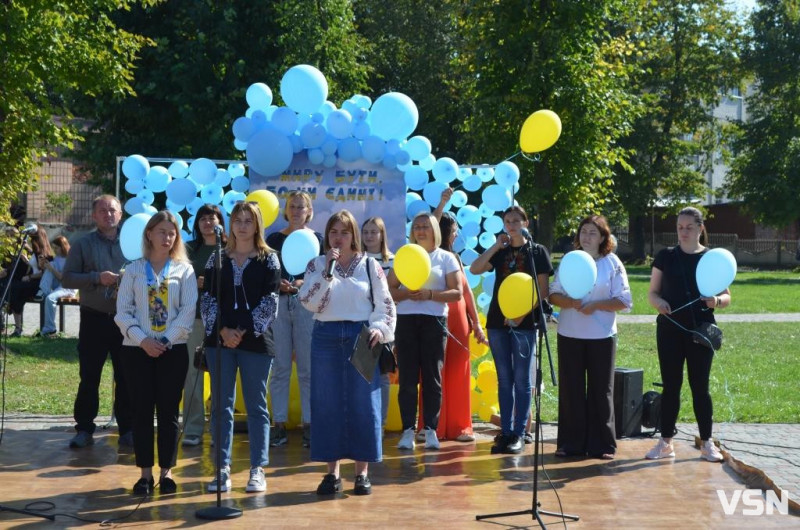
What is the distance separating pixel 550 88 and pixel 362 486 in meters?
11.7

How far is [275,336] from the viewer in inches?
330

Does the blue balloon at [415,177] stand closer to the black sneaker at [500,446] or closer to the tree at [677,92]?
the black sneaker at [500,446]

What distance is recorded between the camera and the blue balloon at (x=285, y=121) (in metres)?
9.16

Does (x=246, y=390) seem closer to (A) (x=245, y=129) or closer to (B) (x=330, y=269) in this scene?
(B) (x=330, y=269)

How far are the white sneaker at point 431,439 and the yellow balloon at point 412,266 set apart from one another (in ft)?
4.60

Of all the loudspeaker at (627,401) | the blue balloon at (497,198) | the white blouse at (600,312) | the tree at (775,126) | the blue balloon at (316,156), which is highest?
the tree at (775,126)

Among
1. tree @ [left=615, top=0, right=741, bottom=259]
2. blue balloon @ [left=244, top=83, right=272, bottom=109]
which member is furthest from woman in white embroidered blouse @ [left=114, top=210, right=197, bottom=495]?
tree @ [left=615, top=0, right=741, bottom=259]

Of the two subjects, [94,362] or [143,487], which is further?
[94,362]

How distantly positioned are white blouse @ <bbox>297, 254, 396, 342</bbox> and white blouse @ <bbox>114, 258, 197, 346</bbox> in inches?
30.7

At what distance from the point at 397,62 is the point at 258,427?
92.7 ft

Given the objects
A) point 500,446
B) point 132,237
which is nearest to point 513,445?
point 500,446

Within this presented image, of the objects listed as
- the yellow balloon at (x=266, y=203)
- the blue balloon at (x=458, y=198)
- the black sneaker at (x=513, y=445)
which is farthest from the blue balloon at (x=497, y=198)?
the black sneaker at (x=513, y=445)

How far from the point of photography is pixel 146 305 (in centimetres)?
659

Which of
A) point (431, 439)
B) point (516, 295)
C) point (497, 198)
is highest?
point (497, 198)
